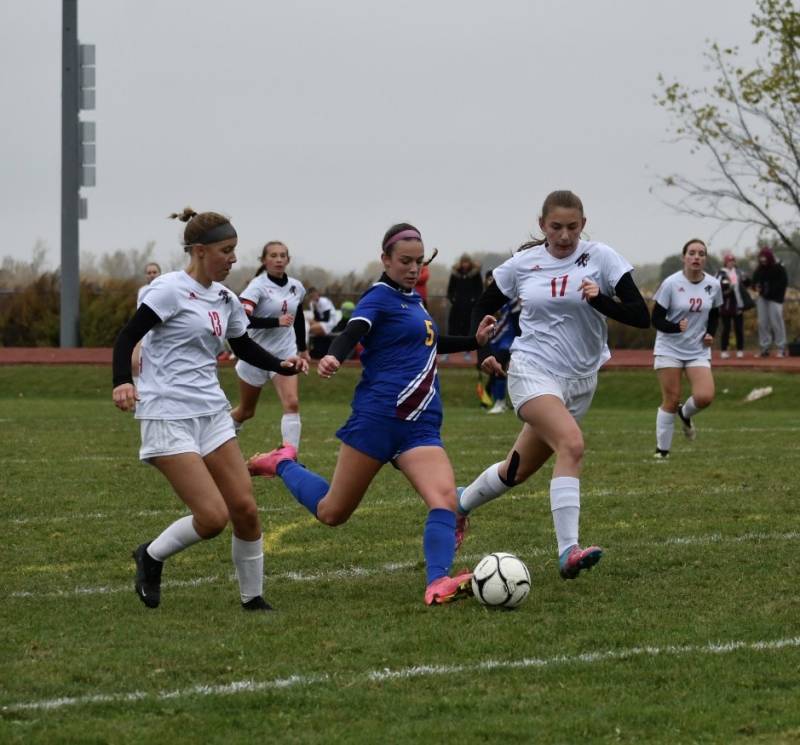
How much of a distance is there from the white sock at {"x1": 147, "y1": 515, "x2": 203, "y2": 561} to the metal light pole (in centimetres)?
2454

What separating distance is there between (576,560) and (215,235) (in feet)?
7.91

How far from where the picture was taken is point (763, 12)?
33.4m

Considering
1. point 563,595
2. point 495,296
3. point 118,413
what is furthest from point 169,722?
point 118,413

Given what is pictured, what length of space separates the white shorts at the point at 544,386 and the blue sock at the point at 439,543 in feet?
3.45

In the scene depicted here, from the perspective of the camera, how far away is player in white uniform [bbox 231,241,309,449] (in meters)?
14.4

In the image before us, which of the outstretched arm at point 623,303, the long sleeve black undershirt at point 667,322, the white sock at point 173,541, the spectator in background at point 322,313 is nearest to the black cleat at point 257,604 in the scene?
the white sock at point 173,541

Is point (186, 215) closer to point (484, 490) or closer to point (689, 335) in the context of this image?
point (484, 490)

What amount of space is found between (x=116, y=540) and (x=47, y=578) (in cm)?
135

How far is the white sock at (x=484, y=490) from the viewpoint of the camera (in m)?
8.71

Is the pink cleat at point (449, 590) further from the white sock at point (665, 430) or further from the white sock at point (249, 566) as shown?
the white sock at point (665, 430)

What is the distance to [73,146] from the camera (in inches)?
1238

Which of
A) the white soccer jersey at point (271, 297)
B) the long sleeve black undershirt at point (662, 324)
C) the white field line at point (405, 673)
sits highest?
the white soccer jersey at point (271, 297)

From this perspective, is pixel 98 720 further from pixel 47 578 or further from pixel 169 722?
pixel 47 578

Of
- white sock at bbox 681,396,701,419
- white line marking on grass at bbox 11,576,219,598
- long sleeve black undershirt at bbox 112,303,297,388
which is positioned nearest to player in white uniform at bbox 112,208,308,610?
long sleeve black undershirt at bbox 112,303,297,388
